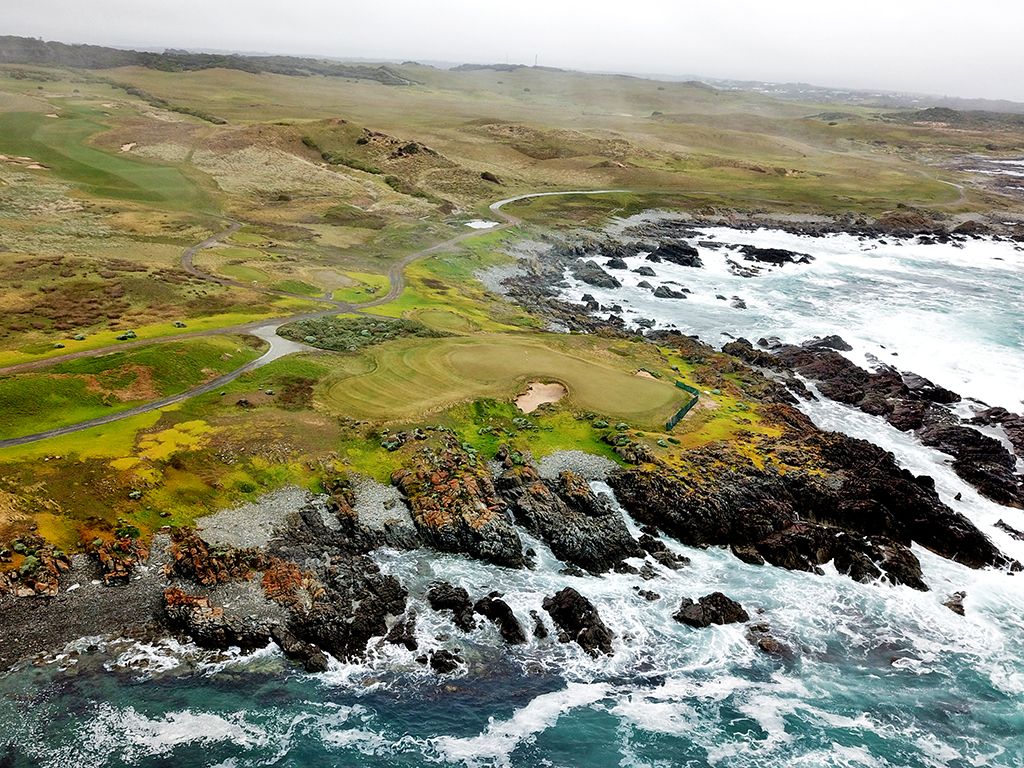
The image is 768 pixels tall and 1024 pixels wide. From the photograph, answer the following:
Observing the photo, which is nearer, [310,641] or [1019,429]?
[310,641]

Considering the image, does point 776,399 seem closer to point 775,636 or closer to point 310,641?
point 775,636

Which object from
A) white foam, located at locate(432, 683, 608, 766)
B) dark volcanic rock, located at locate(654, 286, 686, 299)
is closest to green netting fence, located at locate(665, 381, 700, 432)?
white foam, located at locate(432, 683, 608, 766)

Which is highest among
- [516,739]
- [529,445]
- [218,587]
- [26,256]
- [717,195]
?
[717,195]

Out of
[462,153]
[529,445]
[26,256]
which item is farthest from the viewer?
[462,153]

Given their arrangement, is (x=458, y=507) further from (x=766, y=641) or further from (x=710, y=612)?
(x=766, y=641)

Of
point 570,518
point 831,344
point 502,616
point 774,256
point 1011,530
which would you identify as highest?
point 774,256

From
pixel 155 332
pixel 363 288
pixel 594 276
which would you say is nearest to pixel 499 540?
pixel 155 332

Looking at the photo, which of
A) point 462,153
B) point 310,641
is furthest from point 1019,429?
point 462,153

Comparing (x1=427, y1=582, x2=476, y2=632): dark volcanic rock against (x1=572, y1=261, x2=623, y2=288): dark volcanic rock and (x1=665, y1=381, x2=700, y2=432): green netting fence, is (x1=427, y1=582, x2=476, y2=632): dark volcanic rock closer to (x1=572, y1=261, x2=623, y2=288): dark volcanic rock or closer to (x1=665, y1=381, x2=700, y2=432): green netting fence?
(x1=665, y1=381, x2=700, y2=432): green netting fence
